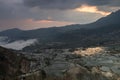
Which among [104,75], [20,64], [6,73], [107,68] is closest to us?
[104,75]

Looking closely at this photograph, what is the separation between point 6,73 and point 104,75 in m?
60.4

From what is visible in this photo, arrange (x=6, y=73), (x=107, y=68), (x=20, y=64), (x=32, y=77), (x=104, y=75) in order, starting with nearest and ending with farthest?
1. (x=32, y=77)
2. (x=104, y=75)
3. (x=107, y=68)
4. (x=6, y=73)
5. (x=20, y=64)

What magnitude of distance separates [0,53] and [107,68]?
76039mm

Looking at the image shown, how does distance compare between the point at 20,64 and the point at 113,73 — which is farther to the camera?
the point at 20,64

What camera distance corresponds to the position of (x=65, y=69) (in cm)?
10575

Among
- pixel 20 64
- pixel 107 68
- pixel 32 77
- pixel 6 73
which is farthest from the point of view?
pixel 20 64

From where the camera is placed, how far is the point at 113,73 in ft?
374

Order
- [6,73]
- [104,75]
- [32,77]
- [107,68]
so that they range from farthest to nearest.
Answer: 1. [6,73]
2. [107,68]
3. [104,75]
4. [32,77]

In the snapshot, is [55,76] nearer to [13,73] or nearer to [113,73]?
[113,73]

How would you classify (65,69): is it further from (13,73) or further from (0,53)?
(0,53)

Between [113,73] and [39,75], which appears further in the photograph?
[113,73]

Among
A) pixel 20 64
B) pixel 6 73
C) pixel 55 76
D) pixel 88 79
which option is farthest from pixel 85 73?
pixel 20 64

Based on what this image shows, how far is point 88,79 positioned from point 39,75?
18.4 metres

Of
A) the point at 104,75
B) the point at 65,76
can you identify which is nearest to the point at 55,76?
the point at 65,76
